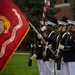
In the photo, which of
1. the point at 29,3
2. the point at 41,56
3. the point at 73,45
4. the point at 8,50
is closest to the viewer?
the point at 8,50

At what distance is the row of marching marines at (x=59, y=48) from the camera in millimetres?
9523

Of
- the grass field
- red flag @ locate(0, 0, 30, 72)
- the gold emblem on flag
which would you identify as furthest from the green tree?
the gold emblem on flag

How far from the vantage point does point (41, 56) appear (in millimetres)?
11781

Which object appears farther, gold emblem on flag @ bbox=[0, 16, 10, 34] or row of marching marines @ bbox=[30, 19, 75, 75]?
row of marching marines @ bbox=[30, 19, 75, 75]

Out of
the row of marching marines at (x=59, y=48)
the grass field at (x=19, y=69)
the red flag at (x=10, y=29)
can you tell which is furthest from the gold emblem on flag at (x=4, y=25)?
the grass field at (x=19, y=69)

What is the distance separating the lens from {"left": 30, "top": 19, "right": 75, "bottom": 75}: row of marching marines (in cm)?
952

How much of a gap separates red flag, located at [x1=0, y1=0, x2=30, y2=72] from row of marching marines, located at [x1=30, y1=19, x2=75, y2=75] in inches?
36.5

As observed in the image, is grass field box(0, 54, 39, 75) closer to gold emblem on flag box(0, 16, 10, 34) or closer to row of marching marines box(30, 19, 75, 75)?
row of marching marines box(30, 19, 75, 75)

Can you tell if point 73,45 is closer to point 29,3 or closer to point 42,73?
point 42,73

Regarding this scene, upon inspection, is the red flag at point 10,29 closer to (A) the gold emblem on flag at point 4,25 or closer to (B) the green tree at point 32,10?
(A) the gold emblem on flag at point 4,25

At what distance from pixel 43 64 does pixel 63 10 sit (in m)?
28.0

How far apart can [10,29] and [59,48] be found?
5.87 feet

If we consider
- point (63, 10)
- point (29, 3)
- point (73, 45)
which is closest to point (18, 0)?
point (29, 3)

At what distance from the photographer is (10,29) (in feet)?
27.9
